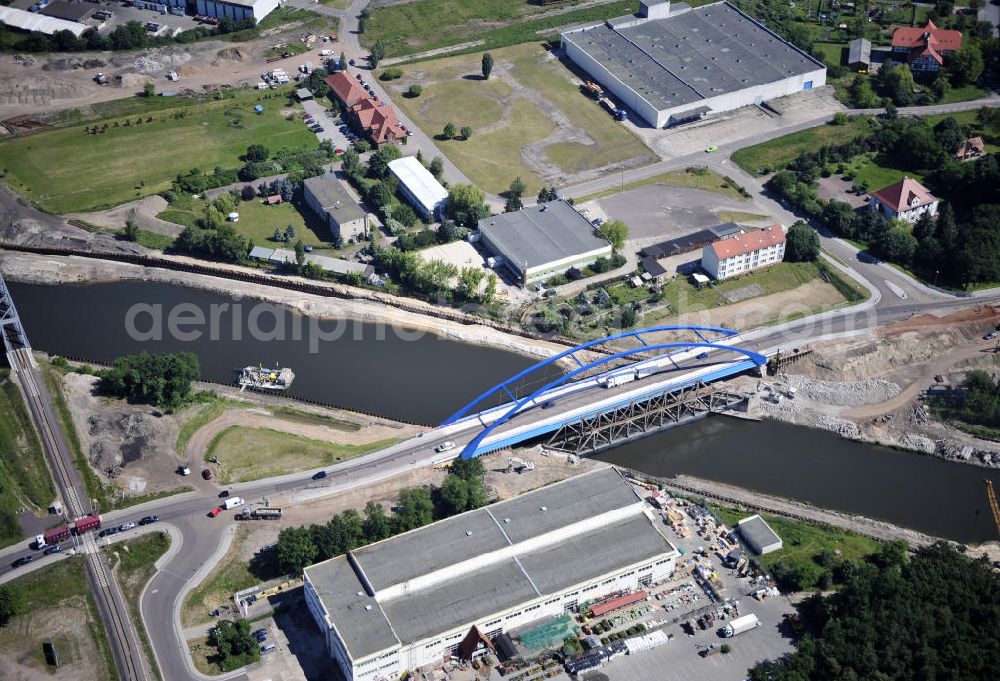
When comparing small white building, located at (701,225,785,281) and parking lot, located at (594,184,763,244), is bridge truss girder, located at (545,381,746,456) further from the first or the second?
parking lot, located at (594,184,763,244)

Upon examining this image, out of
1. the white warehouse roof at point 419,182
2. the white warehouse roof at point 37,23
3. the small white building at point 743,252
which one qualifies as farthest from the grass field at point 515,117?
the white warehouse roof at point 37,23

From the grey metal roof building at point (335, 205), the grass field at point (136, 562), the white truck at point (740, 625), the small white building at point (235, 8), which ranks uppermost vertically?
the small white building at point (235, 8)

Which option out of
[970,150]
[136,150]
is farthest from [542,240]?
[970,150]

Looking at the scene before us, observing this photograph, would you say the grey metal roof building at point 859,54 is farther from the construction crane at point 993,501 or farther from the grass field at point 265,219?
the grass field at point 265,219

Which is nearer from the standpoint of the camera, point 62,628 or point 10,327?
point 62,628

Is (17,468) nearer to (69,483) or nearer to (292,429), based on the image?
(69,483)

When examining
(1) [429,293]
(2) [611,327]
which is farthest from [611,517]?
(1) [429,293]

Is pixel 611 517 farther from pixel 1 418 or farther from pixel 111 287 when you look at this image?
pixel 111 287
